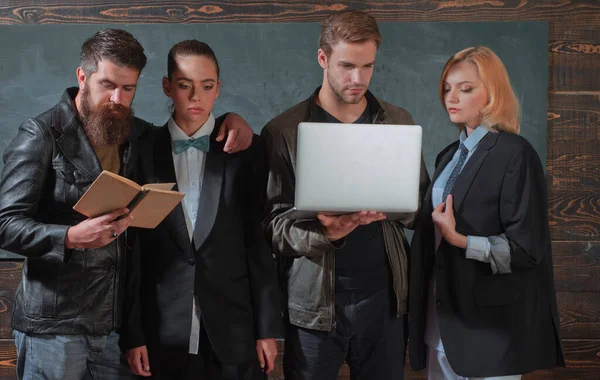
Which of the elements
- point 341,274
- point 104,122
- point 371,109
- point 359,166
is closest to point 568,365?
point 341,274

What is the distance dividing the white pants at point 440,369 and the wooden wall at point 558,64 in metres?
1.25

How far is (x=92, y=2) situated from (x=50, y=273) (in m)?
1.67

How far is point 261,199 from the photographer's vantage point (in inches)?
85.6

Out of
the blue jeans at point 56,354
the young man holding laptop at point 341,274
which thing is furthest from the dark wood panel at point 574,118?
the blue jeans at point 56,354

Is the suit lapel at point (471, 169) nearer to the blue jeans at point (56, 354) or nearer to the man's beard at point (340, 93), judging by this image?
the man's beard at point (340, 93)

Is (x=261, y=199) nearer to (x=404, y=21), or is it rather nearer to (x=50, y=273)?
(x=50, y=273)

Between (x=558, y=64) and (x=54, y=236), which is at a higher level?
(x=558, y=64)

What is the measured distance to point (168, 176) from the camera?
2.08 meters

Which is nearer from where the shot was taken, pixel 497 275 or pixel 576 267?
pixel 497 275

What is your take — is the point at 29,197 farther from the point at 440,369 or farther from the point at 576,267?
the point at 576,267

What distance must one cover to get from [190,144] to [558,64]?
1905 mm

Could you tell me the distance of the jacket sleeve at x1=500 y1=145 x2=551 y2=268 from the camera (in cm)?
205

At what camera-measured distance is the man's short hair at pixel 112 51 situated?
6.73ft

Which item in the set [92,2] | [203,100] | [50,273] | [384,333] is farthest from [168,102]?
[384,333]
